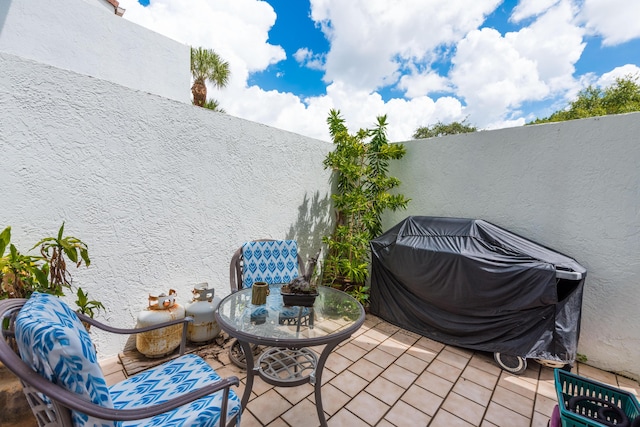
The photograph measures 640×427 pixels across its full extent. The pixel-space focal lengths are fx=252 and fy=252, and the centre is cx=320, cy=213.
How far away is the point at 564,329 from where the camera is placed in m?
2.31

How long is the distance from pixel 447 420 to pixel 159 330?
256cm

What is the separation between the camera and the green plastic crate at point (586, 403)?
1.36m

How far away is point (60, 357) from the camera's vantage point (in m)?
0.79

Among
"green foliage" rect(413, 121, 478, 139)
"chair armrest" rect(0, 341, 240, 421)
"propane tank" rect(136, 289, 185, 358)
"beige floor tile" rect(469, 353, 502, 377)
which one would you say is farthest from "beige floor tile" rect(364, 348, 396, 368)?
"green foliage" rect(413, 121, 478, 139)

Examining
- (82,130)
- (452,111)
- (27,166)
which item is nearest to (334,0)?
(82,130)

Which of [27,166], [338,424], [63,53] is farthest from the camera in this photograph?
[63,53]

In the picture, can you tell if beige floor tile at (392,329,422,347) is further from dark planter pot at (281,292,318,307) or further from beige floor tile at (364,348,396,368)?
dark planter pot at (281,292,318,307)

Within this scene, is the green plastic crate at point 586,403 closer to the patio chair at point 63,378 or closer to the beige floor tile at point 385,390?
the beige floor tile at point 385,390

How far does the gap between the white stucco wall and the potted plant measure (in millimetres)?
5741

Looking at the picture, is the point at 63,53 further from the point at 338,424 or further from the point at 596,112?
the point at 596,112

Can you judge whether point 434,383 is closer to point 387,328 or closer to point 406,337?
point 406,337

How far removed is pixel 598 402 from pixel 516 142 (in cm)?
268

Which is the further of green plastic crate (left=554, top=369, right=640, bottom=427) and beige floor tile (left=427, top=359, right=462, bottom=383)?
beige floor tile (left=427, top=359, right=462, bottom=383)

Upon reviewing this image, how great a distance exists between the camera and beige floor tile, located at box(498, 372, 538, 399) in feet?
7.32
